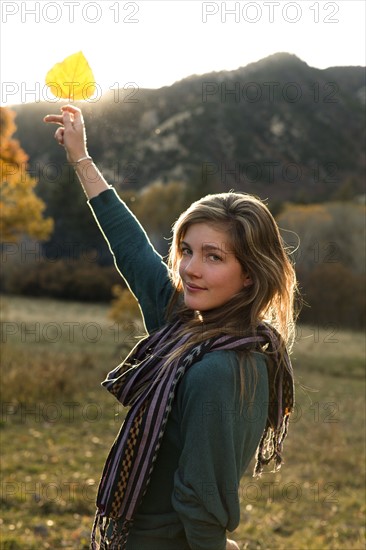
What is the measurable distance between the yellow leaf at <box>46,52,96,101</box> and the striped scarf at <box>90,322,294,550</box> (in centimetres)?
106

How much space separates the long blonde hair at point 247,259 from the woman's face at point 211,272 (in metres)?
0.02

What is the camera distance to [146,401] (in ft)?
6.49

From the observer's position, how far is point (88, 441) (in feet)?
30.1

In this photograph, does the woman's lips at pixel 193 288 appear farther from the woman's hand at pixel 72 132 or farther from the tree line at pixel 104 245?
the tree line at pixel 104 245

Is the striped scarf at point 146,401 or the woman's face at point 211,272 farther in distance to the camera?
the woman's face at point 211,272

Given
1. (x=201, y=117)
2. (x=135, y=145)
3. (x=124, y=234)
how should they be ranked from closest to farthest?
(x=124, y=234) → (x=135, y=145) → (x=201, y=117)

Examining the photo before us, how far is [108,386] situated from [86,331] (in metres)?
24.5

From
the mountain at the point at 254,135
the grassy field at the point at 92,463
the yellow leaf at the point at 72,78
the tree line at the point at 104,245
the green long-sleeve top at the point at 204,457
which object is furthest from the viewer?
the mountain at the point at 254,135

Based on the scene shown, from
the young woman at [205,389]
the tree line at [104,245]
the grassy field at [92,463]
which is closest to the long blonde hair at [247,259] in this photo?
the young woman at [205,389]

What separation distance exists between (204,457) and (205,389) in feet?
0.59

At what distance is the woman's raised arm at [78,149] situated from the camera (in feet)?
8.18

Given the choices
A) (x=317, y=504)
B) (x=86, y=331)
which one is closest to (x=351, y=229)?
(x=86, y=331)

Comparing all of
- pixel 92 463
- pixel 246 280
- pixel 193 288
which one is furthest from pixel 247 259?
pixel 92 463

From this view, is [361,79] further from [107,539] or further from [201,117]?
[107,539]
